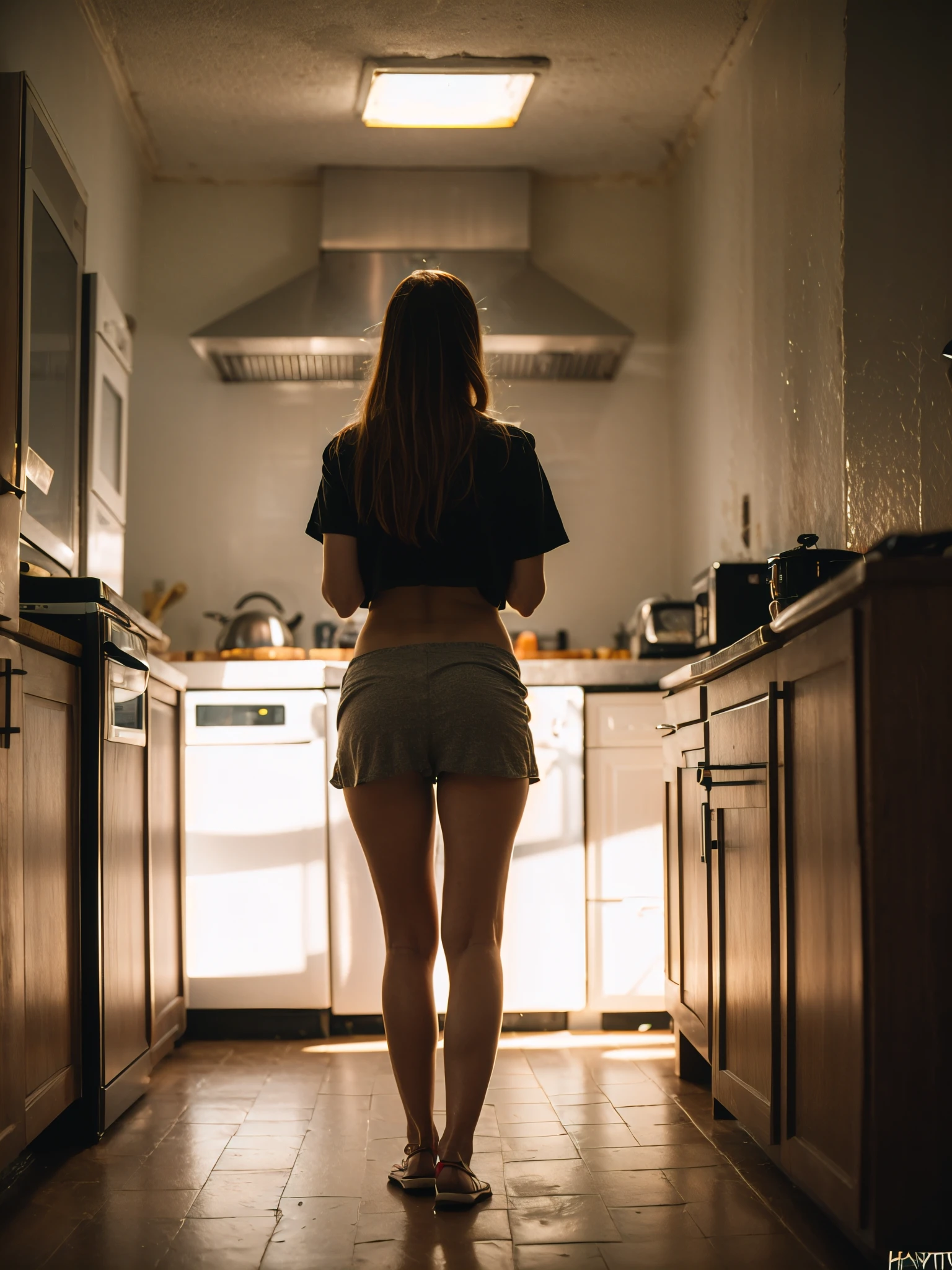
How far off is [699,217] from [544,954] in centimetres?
241

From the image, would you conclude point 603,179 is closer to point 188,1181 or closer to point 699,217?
point 699,217

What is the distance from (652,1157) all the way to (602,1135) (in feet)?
0.54

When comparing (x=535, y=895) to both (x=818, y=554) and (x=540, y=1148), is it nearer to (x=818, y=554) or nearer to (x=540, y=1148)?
(x=540, y=1148)

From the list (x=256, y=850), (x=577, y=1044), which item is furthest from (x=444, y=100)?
(x=577, y=1044)

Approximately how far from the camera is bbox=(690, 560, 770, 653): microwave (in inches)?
117

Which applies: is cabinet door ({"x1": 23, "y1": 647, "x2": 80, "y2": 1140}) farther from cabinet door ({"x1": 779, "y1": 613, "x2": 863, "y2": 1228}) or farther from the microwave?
the microwave

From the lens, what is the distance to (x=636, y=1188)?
189 cm

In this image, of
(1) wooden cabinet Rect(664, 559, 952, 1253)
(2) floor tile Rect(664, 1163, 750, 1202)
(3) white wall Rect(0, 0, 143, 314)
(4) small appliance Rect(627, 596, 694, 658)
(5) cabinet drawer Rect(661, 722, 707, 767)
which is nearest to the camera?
(1) wooden cabinet Rect(664, 559, 952, 1253)

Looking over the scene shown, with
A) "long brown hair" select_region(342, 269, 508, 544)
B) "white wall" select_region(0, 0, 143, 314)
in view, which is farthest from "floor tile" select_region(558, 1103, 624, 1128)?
"white wall" select_region(0, 0, 143, 314)

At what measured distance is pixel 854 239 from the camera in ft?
→ 8.29

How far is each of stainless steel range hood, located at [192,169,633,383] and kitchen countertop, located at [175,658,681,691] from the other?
113 centimetres

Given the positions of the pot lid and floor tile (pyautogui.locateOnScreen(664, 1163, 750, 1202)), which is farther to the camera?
the pot lid

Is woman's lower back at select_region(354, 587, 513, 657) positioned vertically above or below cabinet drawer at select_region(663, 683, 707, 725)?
above

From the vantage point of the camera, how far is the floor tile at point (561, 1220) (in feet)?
5.48
